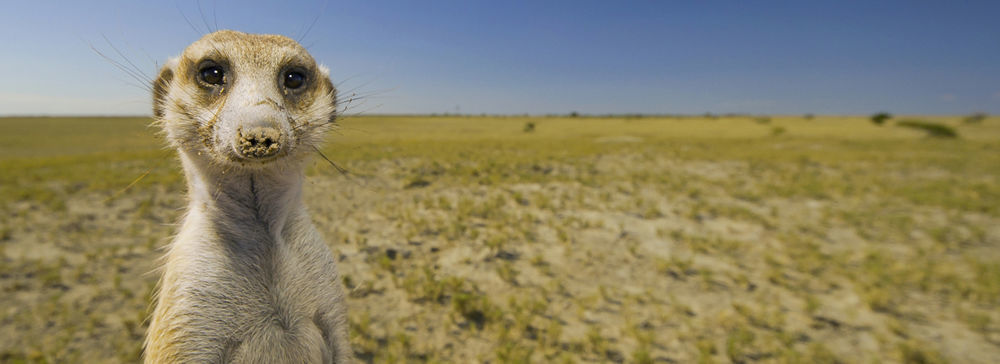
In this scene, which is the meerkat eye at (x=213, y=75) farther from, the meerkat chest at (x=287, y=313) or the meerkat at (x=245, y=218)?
the meerkat chest at (x=287, y=313)

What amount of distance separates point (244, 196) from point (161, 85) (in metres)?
0.66

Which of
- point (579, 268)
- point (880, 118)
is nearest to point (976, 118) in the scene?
point (880, 118)

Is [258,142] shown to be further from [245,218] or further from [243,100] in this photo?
[245,218]

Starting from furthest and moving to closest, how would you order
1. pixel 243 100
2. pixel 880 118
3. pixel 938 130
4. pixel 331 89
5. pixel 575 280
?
pixel 880 118 → pixel 938 130 → pixel 575 280 → pixel 331 89 → pixel 243 100

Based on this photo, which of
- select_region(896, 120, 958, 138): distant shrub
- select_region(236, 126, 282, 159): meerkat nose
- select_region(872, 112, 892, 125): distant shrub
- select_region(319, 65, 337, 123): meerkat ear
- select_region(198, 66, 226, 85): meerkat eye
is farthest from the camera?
select_region(872, 112, 892, 125): distant shrub

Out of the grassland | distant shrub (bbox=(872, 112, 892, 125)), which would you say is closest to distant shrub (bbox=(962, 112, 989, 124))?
distant shrub (bbox=(872, 112, 892, 125))

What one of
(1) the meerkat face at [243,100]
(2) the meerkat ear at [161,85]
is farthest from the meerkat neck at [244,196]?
(2) the meerkat ear at [161,85]

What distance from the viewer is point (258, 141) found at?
1249 mm

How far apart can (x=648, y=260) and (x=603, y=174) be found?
8310 millimetres

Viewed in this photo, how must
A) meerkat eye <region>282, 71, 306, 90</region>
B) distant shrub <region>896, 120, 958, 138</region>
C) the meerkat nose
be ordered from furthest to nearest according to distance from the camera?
1. distant shrub <region>896, 120, 958, 138</region>
2. meerkat eye <region>282, 71, 306, 90</region>
3. the meerkat nose

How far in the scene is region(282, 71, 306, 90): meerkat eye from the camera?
68.1 inches

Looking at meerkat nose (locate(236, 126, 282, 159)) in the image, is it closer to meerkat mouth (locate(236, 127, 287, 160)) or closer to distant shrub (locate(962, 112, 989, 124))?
meerkat mouth (locate(236, 127, 287, 160))

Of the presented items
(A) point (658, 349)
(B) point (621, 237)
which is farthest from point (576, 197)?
(A) point (658, 349)

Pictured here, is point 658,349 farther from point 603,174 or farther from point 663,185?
point 603,174
